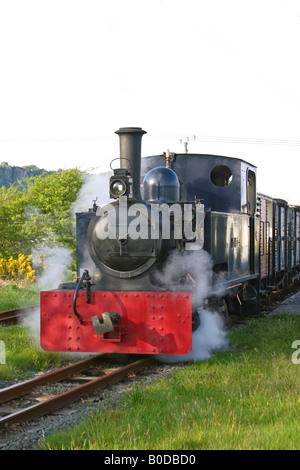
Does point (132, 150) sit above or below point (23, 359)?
above

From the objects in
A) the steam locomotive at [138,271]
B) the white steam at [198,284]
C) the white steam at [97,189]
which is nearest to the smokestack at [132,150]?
the steam locomotive at [138,271]

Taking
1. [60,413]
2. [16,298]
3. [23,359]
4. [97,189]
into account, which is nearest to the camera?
[60,413]

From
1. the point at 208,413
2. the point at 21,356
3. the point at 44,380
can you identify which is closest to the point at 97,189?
the point at 21,356

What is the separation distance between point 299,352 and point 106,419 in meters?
3.24

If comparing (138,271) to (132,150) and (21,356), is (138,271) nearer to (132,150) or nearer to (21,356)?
(132,150)

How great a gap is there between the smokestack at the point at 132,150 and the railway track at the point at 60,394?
1955mm

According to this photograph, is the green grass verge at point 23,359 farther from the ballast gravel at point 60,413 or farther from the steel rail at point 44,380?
the steel rail at point 44,380

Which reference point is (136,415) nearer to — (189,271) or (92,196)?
(189,271)

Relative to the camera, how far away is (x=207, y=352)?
6605 mm

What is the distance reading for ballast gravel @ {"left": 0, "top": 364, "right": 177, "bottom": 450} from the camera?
152 inches

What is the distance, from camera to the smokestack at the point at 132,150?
6.29 meters

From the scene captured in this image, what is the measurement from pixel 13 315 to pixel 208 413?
20.5 ft

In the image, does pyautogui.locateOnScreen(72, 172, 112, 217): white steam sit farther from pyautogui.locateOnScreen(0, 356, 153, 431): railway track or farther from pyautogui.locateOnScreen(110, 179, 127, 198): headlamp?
pyautogui.locateOnScreen(0, 356, 153, 431): railway track

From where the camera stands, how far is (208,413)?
13.4 feet
